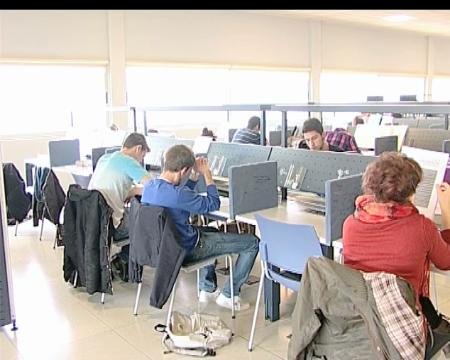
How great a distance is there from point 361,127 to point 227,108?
9.65 feet

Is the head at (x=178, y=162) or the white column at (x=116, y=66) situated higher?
the white column at (x=116, y=66)

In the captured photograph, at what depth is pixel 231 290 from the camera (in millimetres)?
2924

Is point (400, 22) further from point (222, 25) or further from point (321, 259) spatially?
point (321, 259)

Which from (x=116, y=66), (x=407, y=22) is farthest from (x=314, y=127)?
(x=407, y=22)

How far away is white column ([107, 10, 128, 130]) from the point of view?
7031 millimetres

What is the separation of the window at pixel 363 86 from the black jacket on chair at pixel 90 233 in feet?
23.9

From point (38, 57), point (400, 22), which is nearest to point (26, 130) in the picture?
point (38, 57)

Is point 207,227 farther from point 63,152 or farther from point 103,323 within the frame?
point 63,152

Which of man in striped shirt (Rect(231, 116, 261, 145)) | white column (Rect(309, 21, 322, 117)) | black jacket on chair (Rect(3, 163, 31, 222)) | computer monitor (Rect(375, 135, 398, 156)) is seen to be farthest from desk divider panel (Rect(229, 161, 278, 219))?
white column (Rect(309, 21, 322, 117))

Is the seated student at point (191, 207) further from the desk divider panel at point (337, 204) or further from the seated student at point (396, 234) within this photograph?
the seated student at point (396, 234)

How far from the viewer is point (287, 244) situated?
7.30ft

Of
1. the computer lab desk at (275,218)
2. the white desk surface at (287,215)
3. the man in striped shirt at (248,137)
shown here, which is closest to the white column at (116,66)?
the man in striped shirt at (248,137)

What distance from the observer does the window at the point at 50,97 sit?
6.54 meters

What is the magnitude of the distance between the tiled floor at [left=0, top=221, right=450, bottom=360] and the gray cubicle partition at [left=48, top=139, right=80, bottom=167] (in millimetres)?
1538
